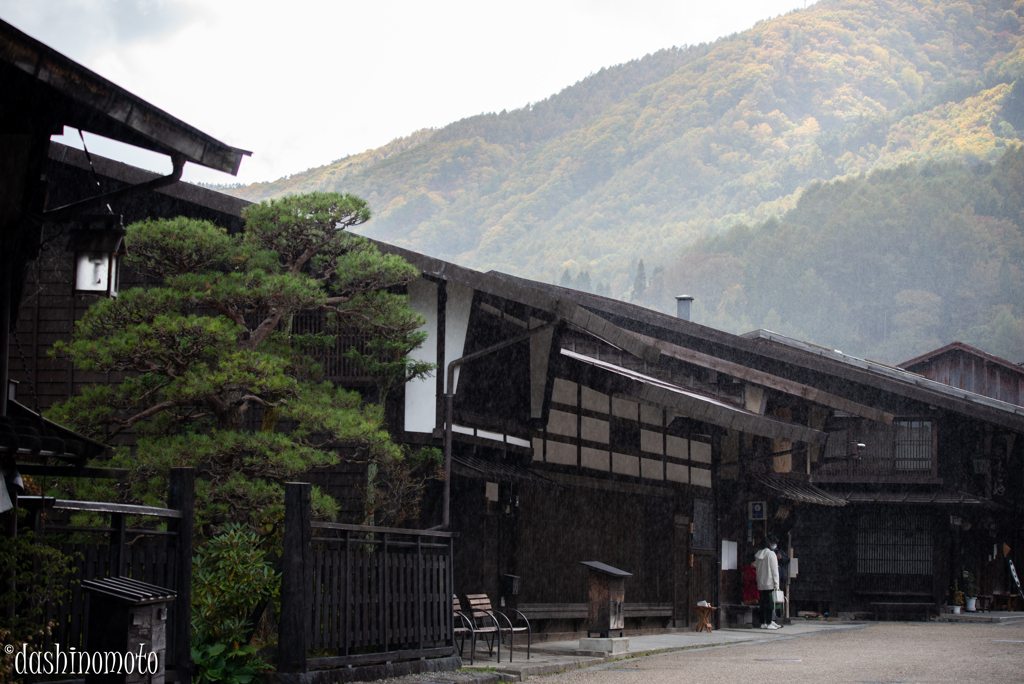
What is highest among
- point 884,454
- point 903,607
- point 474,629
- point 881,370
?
point 881,370

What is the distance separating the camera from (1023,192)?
292 ft

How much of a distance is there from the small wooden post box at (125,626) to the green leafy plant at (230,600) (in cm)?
196

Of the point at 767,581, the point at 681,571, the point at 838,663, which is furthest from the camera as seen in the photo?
the point at 767,581

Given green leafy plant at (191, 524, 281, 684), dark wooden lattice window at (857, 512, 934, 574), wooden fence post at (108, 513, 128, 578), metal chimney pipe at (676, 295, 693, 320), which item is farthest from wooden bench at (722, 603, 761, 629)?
wooden fence post at (108, 513, 128, 578)

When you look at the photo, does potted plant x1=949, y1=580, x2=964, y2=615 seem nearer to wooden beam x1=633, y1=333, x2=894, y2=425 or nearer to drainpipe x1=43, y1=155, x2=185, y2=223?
wooden beam x1=633, y1=333, x2=894, y2=425

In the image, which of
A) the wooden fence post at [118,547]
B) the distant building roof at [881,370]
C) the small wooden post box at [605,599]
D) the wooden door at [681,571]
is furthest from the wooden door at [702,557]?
the wooden fence post at [118,547]

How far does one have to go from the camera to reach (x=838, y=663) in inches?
464

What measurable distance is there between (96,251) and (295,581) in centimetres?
338

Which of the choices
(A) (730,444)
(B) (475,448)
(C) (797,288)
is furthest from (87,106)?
(C) (797,288)

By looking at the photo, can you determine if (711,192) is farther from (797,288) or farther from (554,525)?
(554,525)

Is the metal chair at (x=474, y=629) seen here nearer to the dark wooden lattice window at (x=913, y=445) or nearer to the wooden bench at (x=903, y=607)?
the wooden bench at (x=903, y=607)

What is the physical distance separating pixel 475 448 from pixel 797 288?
84.2 metres

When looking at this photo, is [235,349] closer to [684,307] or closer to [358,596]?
[358,596]

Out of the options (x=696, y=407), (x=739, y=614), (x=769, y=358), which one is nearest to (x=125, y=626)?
(x=696, y=407)
